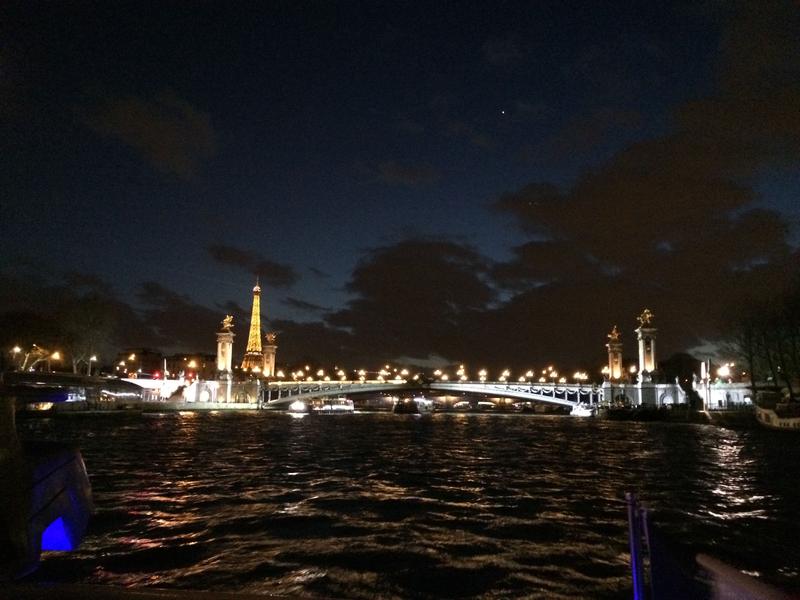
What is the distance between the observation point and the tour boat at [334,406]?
161 metres

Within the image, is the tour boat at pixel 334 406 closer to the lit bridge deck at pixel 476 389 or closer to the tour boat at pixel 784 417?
the lit bridge deck at pixel 476 389

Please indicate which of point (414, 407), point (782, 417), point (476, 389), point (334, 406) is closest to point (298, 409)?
point (334, 406)

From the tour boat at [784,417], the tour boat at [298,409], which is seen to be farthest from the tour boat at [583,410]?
the tour boat at [298,409]

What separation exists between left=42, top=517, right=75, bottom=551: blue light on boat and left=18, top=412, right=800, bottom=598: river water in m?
0.44

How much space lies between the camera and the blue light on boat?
35.8 feet

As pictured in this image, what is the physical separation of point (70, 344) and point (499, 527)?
336ft

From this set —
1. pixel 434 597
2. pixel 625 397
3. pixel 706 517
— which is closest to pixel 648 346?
pixel 625 397

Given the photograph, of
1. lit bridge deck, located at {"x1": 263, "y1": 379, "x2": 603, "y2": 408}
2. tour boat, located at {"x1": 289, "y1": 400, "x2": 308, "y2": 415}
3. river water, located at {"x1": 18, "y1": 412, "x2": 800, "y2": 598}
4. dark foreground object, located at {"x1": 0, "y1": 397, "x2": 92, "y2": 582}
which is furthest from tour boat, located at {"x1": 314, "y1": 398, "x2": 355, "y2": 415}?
dark foreground object, located at {"x1": 0, "y1": 397, "x2": 92, "y2": 582}

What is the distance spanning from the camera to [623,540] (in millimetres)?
15039

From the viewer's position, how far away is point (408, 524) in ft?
54.1

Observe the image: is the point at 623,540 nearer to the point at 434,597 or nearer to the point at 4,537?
the point at 434,597

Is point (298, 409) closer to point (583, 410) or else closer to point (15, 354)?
point (583, 410)

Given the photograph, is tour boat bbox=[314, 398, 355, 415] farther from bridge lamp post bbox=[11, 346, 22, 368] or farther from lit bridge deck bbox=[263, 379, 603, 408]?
bridge lamp post bbox=[11, 346, 22, 368]

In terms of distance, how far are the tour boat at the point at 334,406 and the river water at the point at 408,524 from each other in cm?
12684
